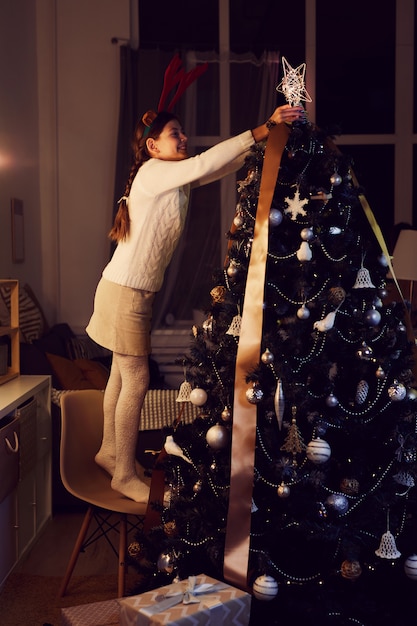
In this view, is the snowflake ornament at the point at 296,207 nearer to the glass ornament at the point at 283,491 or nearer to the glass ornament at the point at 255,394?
the glass ornament at the point at 255,394

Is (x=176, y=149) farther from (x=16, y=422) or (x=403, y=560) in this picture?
(x=403, y=560)

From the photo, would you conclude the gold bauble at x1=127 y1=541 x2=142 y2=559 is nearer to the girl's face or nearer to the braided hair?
the braided hair

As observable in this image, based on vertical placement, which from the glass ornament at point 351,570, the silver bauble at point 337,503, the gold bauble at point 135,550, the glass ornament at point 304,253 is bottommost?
the gold bauble at point 135,550

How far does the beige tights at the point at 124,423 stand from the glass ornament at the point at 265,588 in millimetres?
868

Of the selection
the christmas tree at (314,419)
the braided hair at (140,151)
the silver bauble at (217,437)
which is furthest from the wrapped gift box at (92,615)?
the braided hair at (140,151)

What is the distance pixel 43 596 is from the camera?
10.3ft

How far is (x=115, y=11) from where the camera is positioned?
20.5 feet

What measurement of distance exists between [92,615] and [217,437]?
67 centimetres

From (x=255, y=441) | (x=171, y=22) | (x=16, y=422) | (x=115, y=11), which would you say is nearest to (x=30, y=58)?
(x=115, y=11)

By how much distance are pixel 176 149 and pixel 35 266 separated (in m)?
2.92

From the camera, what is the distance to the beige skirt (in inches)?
128

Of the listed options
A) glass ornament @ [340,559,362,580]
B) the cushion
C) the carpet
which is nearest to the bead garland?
glass ornament @ [340,559,362,580]

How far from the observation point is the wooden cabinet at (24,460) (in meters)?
3.17

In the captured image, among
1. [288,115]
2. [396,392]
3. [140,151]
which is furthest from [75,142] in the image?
[396,392]
